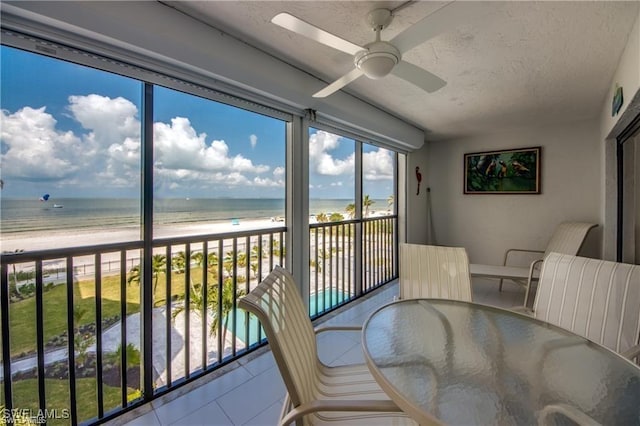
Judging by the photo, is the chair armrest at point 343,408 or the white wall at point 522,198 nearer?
the chair armrest at point 343,408

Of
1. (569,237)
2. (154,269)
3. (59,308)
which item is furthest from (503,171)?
(59,308)

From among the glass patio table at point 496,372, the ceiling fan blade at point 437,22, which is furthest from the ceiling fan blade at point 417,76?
the glass patio table at point 496,372

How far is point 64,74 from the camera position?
140 centimetres

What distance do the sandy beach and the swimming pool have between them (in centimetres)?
82

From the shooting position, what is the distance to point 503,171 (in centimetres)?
405

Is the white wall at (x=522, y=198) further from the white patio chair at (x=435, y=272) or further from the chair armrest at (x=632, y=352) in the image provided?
the chair armrest at (x=632, y=352)

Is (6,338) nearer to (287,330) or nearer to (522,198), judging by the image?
(287,330)

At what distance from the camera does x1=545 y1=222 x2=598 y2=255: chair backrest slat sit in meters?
2.99

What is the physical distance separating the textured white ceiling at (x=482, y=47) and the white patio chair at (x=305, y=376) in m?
1.37

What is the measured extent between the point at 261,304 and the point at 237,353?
156cm

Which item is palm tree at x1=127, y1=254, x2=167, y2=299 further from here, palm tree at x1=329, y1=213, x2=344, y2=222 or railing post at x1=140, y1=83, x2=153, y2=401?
palm tree at x1=329, y1=213, x2=344, y2=222

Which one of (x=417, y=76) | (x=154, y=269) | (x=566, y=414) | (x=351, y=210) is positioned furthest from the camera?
(x=351, y=210)

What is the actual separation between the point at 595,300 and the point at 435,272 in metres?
0.89

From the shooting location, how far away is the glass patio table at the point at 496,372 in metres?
0.83
